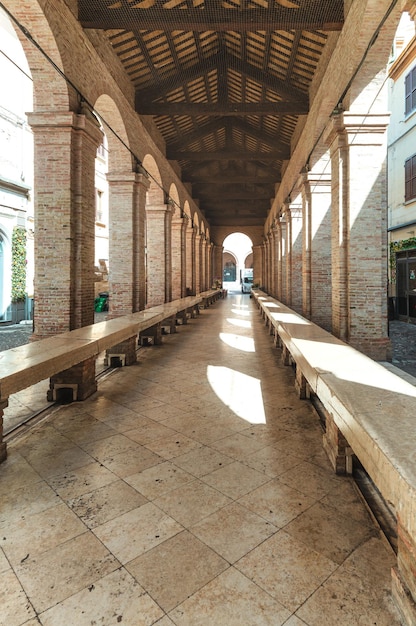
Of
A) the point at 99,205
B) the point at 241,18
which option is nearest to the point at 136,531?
the point at 241,18

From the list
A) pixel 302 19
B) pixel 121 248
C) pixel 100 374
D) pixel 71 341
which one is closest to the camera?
pixel 71 341

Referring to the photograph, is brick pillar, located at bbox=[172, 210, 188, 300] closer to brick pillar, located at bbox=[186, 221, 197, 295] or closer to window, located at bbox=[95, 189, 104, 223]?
brick pillar, located at bbox=[186, 221, 197, 295]

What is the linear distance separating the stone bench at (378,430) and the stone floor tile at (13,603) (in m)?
1.78

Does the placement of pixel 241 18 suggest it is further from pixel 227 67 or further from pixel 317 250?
pixel 317 250

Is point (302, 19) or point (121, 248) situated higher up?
point (302, 19)

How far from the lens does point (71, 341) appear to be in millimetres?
4371

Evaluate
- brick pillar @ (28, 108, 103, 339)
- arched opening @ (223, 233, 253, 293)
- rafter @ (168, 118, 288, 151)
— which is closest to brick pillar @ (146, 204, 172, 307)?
rafter @ (168, 118, 288, 151)

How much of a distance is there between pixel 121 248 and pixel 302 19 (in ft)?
17.4

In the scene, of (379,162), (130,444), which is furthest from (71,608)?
(379,162)

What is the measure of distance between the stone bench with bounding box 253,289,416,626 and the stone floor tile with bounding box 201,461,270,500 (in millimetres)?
689

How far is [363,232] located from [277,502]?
15.6 ft

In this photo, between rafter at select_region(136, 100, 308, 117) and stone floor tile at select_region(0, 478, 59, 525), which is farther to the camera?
rafter at select_region(136, 100, 308, 117)

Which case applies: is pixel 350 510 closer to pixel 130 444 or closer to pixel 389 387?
pixel 389 387

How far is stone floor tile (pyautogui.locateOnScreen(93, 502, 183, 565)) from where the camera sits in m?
2.13
